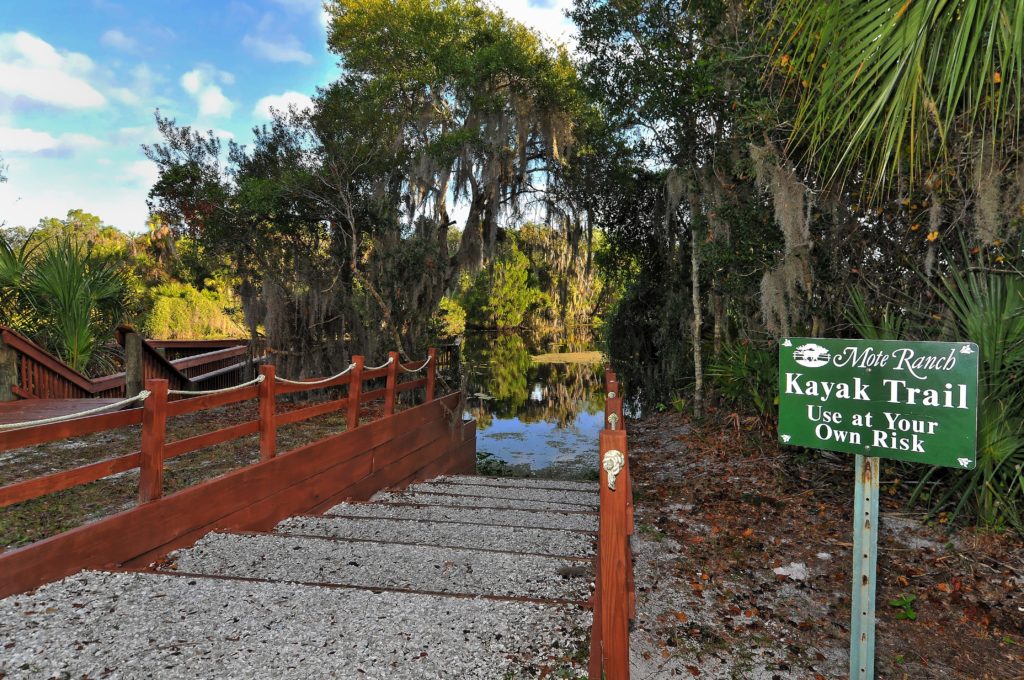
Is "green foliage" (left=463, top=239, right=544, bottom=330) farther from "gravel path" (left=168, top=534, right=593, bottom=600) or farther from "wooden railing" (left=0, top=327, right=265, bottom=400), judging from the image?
"gravel path" (left=168, top=534, right=593, bottom=600)

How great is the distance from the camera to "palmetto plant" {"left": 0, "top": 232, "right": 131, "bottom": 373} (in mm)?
7309

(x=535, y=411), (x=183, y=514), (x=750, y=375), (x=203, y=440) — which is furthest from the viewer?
(x=535, y=411)

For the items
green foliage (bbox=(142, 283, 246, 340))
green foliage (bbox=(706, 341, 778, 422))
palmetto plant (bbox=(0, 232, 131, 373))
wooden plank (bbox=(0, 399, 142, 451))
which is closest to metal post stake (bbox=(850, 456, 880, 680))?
wooden plank (bbox=(0, 399, 142, 451))

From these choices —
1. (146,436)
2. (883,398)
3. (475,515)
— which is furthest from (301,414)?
(883,398)

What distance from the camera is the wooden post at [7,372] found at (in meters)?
6.61

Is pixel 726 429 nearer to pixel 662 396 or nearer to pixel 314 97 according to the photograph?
pixel 662 396

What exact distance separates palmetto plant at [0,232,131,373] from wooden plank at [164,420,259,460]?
5.12 meters

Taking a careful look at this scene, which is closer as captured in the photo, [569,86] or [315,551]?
[315,551]

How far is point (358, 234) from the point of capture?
1018 cm

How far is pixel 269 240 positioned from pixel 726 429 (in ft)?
26.5

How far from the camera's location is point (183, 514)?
3500mm

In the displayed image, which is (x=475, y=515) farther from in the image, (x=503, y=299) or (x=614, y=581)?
(x=503, y=299)

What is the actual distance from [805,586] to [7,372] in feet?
27.5

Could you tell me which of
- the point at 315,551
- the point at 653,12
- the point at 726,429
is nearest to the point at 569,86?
the point at 653,12
